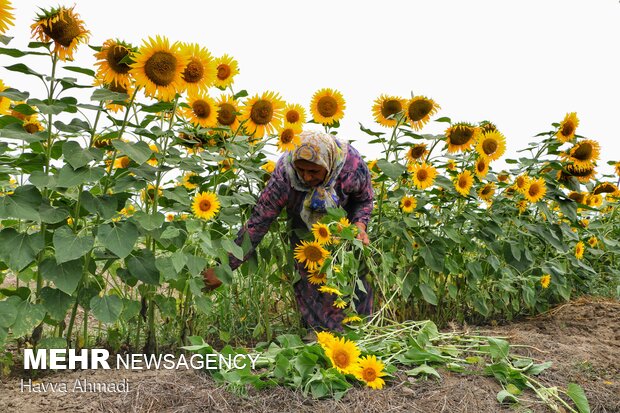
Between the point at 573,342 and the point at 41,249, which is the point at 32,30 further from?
the point at 573,342

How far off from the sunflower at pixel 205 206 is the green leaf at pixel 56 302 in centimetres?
63

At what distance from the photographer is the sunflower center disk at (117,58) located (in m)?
2.27

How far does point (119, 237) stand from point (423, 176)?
1.74m

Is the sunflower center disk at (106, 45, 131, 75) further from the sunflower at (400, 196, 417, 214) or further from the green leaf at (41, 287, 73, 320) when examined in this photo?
the sunflower at (400, 196, 417, 214)

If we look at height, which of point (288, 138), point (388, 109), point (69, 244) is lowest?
point (69, 244)

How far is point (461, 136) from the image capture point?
3.48 metres

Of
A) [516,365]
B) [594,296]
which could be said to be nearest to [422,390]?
[516,365]

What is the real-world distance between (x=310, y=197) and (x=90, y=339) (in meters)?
1.38

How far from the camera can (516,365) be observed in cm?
254

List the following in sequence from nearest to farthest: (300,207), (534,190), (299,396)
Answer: (299,396), (300,207), (534,190)

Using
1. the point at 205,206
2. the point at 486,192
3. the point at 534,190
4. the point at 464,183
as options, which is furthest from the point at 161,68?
the point at 534,190

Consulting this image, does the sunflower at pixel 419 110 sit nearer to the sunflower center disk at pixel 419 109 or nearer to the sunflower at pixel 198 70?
the sunflower center disk at pixel 419 109

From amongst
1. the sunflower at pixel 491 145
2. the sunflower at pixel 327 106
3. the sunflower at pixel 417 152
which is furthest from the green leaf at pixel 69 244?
the sunflower at pixel 491 145

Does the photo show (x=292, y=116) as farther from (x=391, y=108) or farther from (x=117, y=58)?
(x=117, y=58)
